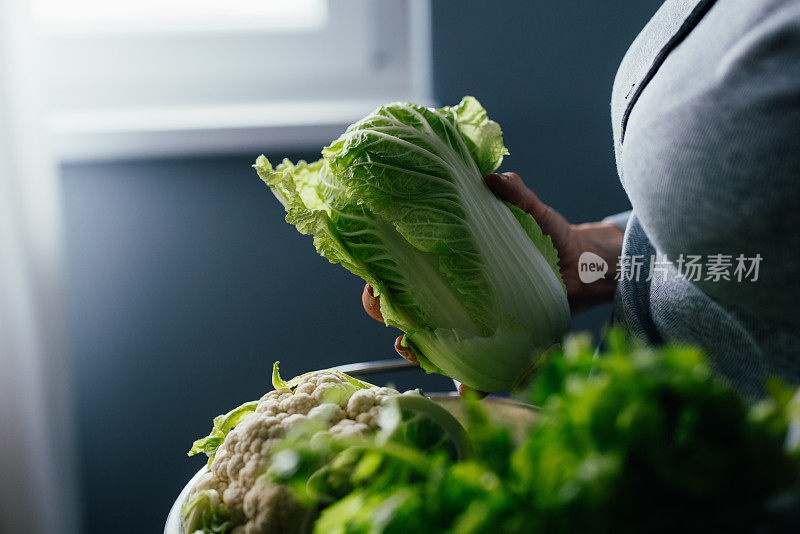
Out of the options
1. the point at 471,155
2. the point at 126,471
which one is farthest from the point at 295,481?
the point at 126,471

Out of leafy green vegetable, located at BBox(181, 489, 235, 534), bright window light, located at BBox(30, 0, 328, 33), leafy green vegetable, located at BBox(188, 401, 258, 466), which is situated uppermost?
bright window light, located at BBox(30, 0, 328, 33)

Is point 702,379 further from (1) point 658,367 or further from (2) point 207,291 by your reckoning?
(2) point 207,291

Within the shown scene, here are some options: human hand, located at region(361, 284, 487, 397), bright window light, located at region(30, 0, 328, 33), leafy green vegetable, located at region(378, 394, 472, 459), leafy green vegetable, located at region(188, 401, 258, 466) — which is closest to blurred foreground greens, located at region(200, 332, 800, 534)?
leafy green vegetable, located at region(378, 394, 472, 459)

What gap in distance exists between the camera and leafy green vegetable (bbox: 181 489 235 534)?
0.49 m

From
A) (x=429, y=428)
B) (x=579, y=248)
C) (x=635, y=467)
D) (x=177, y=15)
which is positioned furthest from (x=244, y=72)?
(x=635, y=467)

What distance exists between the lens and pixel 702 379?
0.30m

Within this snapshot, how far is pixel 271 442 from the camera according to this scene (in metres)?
0.50

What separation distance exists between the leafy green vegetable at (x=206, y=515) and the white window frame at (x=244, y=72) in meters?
0.91

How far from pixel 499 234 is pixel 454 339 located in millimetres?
123

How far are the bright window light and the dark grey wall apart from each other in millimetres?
339

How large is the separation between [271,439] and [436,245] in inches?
10.5

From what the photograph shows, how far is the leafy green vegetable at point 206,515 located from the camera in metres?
0.49

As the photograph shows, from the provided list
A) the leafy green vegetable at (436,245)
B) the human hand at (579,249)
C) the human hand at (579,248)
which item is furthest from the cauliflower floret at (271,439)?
the human hand at (579,249)

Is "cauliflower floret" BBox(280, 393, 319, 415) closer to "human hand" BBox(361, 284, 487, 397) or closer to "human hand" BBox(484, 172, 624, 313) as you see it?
"human hand" BBox(361, 284, 487, 397)
